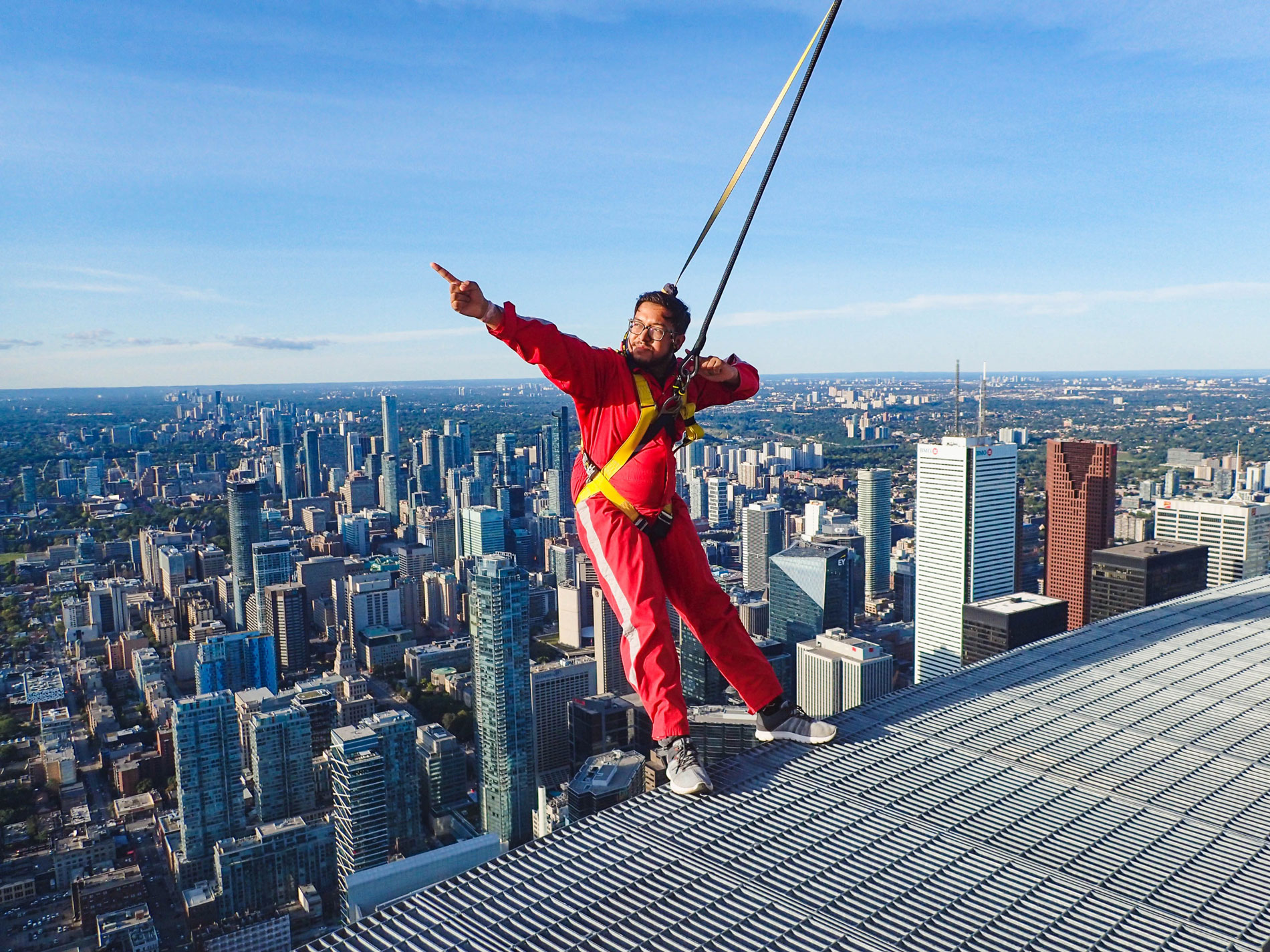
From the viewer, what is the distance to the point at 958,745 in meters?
2.83

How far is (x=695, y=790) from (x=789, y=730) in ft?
1.67

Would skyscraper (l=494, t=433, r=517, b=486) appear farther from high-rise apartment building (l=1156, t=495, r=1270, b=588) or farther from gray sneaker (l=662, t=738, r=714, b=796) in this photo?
gray sneaker (l=662, t=738, r=714, b=796)

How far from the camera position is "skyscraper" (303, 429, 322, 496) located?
38312 millimetres

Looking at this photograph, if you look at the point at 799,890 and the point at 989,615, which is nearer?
the point at 799,890

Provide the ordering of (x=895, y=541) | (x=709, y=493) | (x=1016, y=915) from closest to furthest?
1. (x=1016, y=915)
2. (x=895, y=541)
3. (x=709, y=493)

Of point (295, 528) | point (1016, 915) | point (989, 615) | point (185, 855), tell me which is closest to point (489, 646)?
point (185, 855)

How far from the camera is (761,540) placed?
2548 centimetres

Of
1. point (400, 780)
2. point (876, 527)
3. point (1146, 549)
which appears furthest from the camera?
point (876, 527)

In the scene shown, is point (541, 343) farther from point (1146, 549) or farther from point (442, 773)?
point (1146, 549)

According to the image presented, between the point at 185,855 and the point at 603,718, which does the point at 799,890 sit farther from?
the point at 603,718

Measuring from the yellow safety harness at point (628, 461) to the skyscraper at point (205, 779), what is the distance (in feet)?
37.3

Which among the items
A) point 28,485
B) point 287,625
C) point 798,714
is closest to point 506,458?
point 28,485

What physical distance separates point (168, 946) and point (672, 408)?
35.1 feet

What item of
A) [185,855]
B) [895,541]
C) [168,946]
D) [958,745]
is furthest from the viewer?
[895,541]
